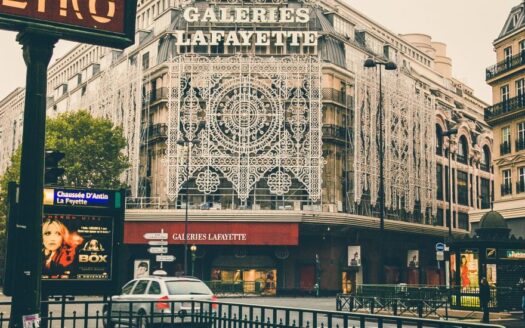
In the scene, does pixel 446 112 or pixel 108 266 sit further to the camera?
pixel 446 112

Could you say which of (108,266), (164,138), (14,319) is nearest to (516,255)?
(108,266)

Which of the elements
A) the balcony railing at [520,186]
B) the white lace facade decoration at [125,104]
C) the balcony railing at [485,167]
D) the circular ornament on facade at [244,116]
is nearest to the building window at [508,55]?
the balcony railing at [520,186]

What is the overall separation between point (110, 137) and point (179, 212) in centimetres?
851

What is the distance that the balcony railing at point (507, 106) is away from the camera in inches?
2025

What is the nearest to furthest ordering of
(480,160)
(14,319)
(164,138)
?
(14,319) → (164,138) → (480,160)

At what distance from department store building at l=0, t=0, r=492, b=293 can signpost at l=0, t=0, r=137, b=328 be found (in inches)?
1805

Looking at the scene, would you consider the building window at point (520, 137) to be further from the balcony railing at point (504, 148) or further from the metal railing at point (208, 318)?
the metal railing at point (208, 318)

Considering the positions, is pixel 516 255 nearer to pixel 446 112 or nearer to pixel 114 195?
pixel 114 195

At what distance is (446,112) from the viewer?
8006cm

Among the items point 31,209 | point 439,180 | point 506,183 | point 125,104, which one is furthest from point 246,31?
point 31,209

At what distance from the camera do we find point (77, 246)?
45.7ft

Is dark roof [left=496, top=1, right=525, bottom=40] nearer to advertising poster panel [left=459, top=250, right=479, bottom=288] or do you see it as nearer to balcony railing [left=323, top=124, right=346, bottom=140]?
balcony railing [left=323, top=124, right=346, bottom=140]

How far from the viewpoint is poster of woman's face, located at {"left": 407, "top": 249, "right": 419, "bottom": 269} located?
64.8m

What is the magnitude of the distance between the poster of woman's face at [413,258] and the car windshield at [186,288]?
44249 millimetres
